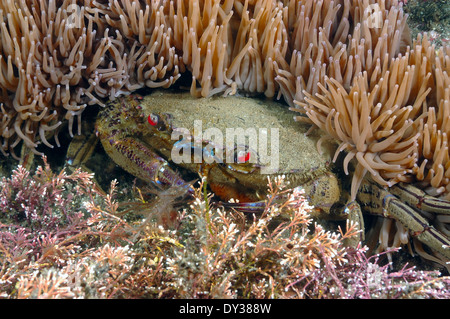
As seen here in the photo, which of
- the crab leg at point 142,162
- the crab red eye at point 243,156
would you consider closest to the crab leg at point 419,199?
the crab red eye at point 243,156

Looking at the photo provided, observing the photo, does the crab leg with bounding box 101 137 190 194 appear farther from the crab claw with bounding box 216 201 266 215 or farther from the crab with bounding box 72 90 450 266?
the crab claw with bounding box 216 201 266 215

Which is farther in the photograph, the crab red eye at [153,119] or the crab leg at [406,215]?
the crab red eye at [153,119]

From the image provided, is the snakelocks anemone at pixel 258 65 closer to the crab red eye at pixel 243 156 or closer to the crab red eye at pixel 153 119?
the crab red eye at pixel 153 119

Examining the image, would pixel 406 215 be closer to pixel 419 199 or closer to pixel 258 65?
pixel 419 199

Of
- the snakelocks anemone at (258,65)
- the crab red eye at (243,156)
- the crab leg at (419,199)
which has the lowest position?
the crab leg at (419,199)

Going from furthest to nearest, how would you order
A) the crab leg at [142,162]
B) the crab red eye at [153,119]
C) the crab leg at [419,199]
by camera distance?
the crab leg at [142,162] → the crab red eye at [153,119] → the crab leg at [419,199]
